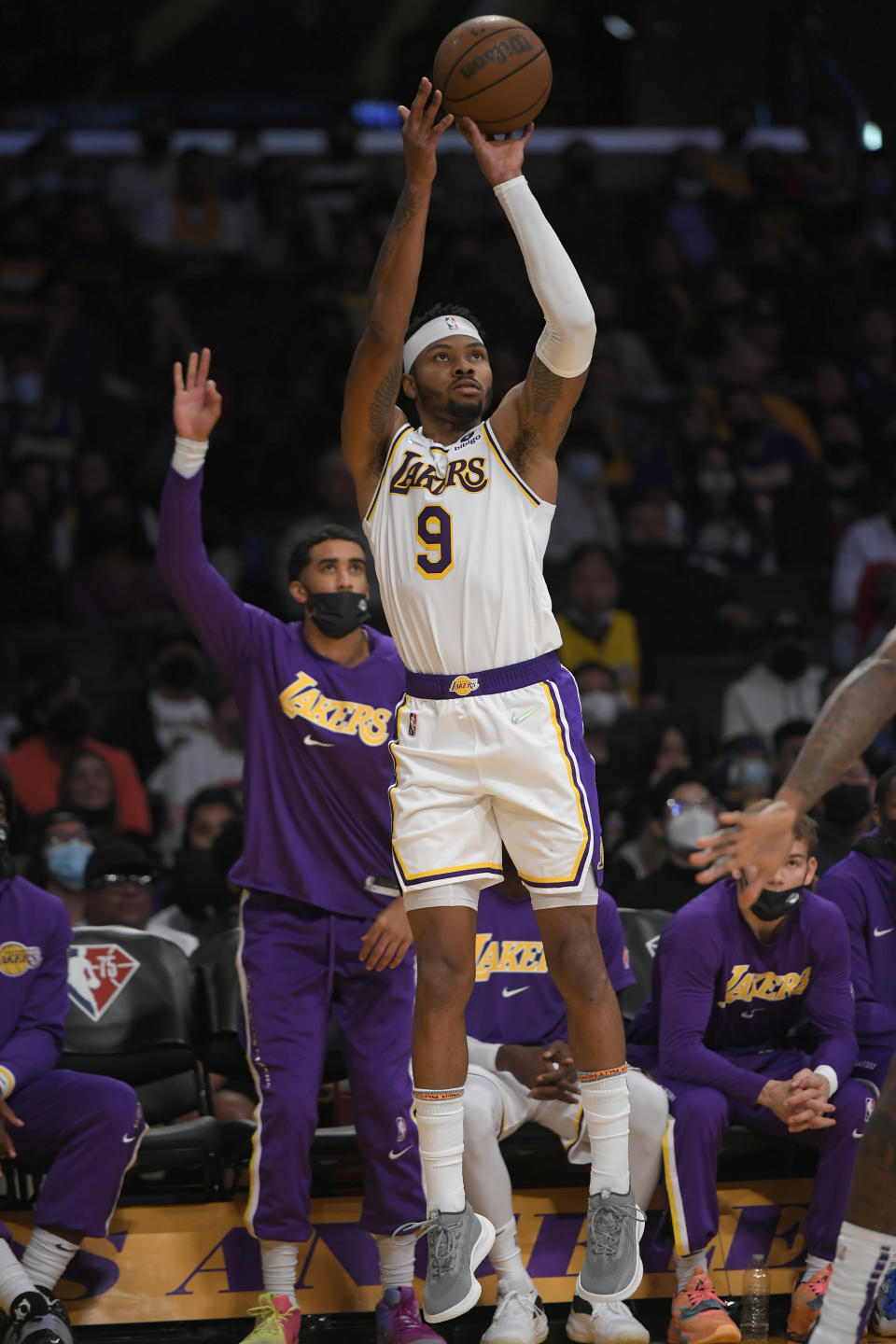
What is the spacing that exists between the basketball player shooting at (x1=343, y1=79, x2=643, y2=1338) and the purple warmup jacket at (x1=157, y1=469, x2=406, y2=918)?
87 centimetres

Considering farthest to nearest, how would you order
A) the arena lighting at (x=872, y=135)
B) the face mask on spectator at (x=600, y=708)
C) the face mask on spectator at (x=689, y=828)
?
the arena lighting at (x=872, y=135) → the face mask on spectator at (x=600, y=708) → the face mask on spectator at (x=689, y=828)

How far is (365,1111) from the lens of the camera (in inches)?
210

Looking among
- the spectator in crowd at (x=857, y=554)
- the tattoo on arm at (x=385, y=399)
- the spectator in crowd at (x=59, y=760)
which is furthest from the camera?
the spectator in crowd at (x=857, y=554)

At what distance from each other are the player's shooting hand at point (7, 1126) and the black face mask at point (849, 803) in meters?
3.83

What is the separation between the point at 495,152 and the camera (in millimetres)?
4574

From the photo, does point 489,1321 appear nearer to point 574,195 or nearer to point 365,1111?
point 365,1111

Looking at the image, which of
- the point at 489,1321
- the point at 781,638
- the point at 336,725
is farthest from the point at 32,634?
the point at 489,1321

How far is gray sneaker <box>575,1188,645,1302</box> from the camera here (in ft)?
14.0

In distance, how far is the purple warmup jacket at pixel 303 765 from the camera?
Result: 18.1ft

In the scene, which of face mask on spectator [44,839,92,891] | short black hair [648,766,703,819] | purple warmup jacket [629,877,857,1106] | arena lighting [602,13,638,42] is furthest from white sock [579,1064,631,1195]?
arena lighting [602,13,638,42]

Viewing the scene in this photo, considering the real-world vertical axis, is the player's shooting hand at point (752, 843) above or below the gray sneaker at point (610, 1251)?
above

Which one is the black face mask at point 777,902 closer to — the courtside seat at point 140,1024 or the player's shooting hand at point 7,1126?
the courtside seat at point 140,1024

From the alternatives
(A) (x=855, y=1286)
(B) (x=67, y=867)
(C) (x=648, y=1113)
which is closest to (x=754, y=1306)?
(C) (x=648, y=1113)

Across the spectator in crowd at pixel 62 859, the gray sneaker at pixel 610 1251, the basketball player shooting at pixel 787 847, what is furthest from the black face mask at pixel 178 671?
the basketball player shooting at pixel 787 847
